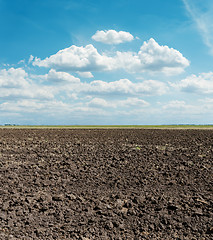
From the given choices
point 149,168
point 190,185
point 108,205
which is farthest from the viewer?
point 149,168

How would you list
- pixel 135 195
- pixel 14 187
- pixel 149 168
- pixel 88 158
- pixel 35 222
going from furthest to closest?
pixel 88 158 → pixel 149 168 → pixel 14 187 → pixel 135 195 → pixel 35 222

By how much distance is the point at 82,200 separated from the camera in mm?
9578

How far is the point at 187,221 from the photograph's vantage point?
8234 mm

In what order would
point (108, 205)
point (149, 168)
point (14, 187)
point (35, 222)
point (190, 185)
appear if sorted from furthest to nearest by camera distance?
1. point (149, 168)
2. point (190, 185)
3. point (14, 187)
4. point (108, 205)
5. point (35, 222)

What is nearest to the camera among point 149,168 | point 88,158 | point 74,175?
point 74,175

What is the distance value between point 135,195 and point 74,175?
3692 mm

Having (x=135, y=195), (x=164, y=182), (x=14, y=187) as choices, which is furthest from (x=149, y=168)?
(x=14, y=187)

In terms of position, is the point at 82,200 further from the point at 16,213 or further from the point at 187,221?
the point at 187,221

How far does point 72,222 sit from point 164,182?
17.6ft

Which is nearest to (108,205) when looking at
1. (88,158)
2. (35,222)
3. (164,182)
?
(35,222)

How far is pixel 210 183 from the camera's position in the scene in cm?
1195

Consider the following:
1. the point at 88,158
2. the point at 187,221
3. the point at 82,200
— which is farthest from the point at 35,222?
the point at 88,158

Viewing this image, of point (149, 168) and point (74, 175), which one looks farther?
point (149, 168)

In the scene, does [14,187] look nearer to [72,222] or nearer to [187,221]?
[72,222]
